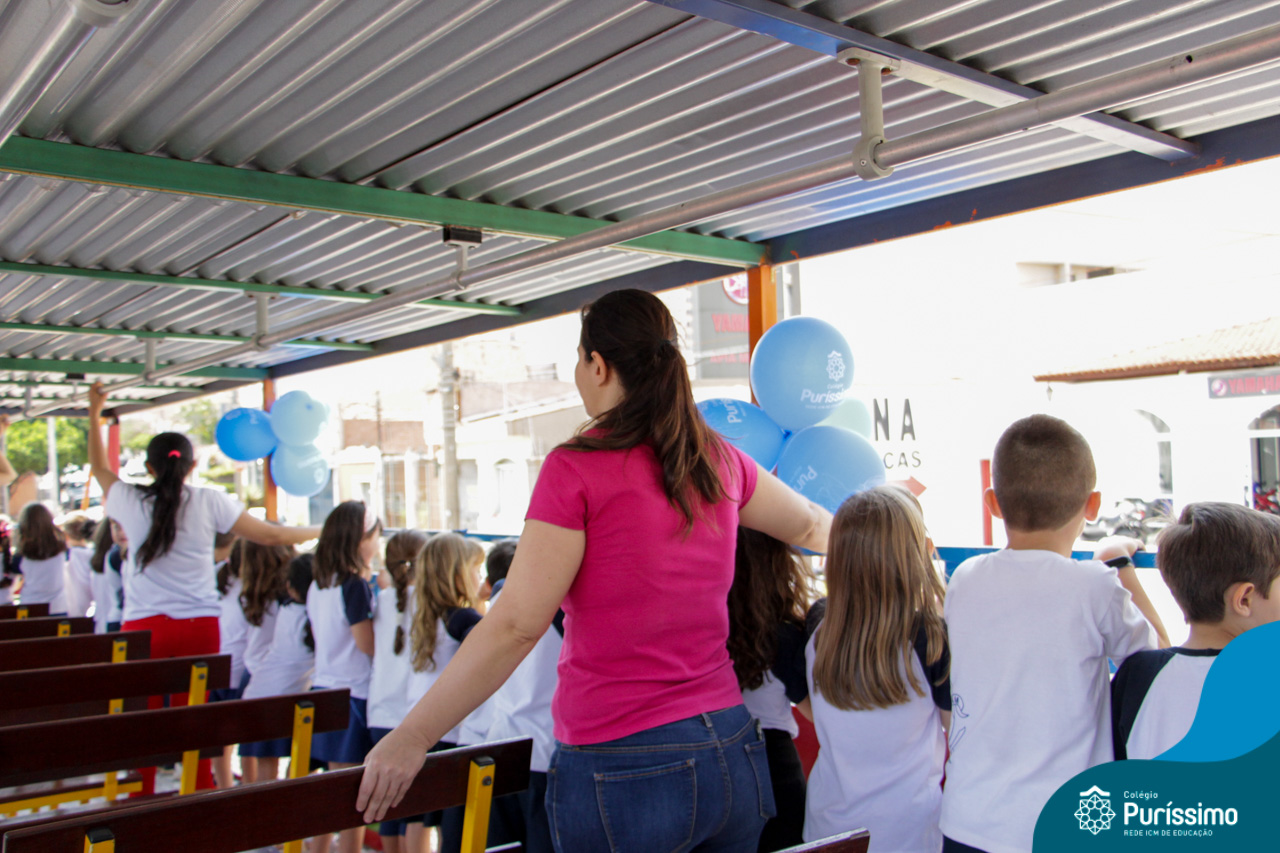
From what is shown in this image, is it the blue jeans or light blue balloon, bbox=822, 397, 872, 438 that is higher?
light blue balloon, bbox=822, 397, 872, 438

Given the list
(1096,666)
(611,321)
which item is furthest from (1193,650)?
(611,321)

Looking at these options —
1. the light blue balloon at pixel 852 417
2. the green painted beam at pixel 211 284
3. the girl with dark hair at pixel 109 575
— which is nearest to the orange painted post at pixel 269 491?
the girl with dark hair at pixel 109 575

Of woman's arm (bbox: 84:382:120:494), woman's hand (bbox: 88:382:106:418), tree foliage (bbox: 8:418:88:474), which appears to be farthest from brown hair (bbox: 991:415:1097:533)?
tree foliage (bbox: 8:418:88:474)

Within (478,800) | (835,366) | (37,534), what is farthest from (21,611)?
(478,800)

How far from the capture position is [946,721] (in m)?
2.25

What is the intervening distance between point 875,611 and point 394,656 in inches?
78.6

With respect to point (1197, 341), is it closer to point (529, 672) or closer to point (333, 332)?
point (333, 332)

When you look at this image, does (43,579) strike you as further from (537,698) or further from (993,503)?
(993,503)

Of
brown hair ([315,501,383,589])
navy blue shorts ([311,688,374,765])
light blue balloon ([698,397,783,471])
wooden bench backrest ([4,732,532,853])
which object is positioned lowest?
navy blue shorts ([311,688,374,765])

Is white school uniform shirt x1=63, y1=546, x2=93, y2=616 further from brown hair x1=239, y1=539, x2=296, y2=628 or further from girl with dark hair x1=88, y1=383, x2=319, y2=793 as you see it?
brown hair x1=239, y1=539, x2=296, y2=628

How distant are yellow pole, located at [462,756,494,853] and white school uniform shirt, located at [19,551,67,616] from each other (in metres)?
5.76

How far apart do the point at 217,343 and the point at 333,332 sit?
1188mm

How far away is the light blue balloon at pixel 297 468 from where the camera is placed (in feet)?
26.1

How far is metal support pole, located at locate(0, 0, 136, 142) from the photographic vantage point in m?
1.69
